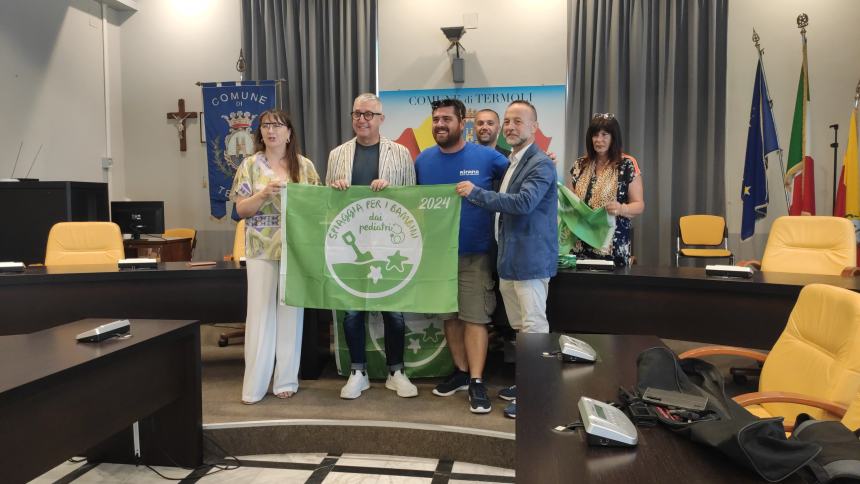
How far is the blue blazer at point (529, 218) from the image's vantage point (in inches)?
103

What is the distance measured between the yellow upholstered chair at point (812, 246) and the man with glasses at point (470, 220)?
5.77 ft

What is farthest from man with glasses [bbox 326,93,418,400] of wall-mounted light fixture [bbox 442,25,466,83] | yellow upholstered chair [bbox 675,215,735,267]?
yellow upholstered chair [bbox 675,215,735,267]

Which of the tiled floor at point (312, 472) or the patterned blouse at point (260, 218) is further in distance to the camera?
the patterned blouse at point (260, 218)

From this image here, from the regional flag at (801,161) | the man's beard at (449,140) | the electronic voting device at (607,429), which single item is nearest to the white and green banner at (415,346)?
the man's beard at (449,140)

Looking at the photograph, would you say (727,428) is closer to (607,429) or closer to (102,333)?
(607,429)

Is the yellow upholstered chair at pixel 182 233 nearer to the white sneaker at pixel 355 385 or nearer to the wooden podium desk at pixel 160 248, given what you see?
the wooden podium desk at pixel 160 248

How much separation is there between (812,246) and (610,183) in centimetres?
134

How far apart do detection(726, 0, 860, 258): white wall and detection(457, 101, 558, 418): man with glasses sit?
3.73m

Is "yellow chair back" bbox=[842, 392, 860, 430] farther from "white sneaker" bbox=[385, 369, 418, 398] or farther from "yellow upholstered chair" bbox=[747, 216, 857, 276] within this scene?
"yellow upholstered chair" bbox=[747, 216, 857, 276]

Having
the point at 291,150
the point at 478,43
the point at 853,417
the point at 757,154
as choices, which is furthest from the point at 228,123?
the point at 853,417

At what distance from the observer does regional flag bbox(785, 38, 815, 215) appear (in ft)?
16.6

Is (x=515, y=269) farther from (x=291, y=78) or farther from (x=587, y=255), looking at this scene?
(x=291, y=78)

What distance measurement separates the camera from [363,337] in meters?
3.21

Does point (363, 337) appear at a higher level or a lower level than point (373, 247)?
lower
